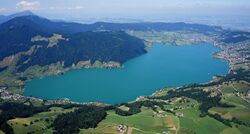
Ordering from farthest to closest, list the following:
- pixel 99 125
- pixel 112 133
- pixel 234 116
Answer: pixel 234 116 < pixel 99 125 < pixel 112 133

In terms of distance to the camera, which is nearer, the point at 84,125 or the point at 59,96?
the point at 84,125

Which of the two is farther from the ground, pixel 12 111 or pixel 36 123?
pixel 36 123

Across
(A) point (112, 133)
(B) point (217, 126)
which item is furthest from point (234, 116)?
(A) point (112, 133)

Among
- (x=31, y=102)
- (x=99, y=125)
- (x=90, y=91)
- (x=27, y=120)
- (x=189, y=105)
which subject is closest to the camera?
(x=99, y=125)

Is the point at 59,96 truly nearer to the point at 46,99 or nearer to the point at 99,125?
the point at 46,99

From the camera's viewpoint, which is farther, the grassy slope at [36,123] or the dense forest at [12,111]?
the dense forest at [12,111]

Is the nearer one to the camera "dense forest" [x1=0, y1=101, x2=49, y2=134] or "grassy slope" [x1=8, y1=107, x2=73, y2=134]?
"grassy slope" [x1=8, y1=107, x2=73, y2=134]

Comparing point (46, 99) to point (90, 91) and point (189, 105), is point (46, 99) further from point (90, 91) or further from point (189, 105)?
point (189, 105)

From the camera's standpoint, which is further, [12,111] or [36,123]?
[12,111]

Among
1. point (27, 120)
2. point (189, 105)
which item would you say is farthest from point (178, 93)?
point (27, 120)
